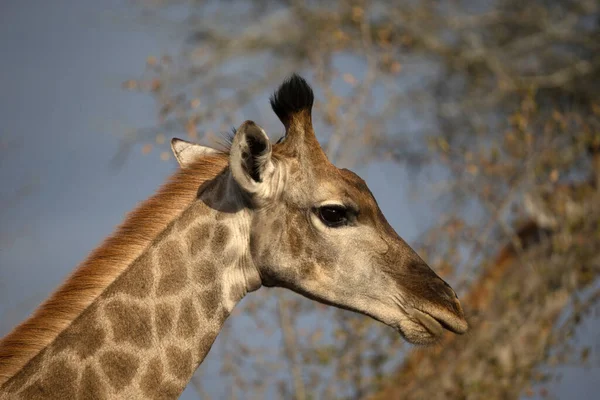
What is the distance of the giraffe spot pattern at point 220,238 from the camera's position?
5.13 metres

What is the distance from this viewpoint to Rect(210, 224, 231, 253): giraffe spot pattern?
513 centimetres

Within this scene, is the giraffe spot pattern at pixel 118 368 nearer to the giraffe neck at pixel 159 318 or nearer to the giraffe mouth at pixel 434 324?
the giraffe neck at pixel 159 318

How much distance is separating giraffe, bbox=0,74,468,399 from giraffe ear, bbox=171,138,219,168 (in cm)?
11

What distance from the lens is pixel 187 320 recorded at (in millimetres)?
4961

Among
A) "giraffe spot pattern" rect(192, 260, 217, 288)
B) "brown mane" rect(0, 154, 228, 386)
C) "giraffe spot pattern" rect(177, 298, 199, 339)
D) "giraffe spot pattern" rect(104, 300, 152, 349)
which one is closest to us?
"brown mane" rect(0, 154, 228, 386)

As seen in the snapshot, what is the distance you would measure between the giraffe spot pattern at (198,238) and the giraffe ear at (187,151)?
0.68m

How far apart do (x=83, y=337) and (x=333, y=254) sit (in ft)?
5.25

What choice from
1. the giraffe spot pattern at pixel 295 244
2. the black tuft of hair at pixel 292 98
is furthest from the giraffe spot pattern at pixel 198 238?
the black tuft of hair at pixel 292 98

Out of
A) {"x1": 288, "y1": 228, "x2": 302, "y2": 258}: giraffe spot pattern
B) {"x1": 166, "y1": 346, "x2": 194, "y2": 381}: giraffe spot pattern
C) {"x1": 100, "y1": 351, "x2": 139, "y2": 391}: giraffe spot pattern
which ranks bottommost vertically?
{"x1": 100, "y1": 351, "x2": 139, "y2": 391}: giraffe spot pattern

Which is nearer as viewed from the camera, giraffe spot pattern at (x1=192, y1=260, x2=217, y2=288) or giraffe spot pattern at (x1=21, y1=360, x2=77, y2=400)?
giraffe spot pattern at (x1=21, y1=360, x2=77, y2=400)

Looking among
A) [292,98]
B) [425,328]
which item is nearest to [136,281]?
[292,98]

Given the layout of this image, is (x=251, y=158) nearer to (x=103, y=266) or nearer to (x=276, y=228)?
(x=276, y=228)

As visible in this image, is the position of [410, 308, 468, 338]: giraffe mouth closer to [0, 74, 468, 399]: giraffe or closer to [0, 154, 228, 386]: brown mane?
[0, 74, 468, 399]: giraffe

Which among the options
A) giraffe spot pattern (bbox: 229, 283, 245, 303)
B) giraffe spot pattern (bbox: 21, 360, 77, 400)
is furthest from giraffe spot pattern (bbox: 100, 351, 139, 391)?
giraffe spot pattern (bbox: 229, 283, 245, 303)
